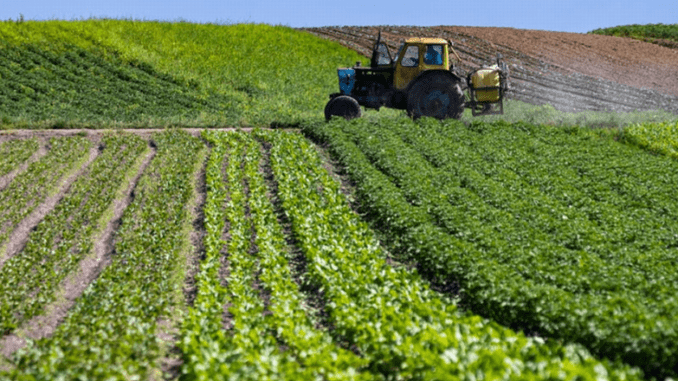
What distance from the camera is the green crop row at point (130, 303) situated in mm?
8383

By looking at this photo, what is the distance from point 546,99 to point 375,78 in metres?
12.9

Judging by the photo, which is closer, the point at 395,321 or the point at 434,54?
the point at 395,321

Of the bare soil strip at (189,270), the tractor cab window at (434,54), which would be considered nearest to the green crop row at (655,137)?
the tractor cab window at (434,54)

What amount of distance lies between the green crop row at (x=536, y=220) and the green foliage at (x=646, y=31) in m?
32.9

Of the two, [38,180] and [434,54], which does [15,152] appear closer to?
[38,180]

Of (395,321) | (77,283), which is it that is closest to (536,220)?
(395,321)

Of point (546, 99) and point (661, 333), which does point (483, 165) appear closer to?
point (661, 333)

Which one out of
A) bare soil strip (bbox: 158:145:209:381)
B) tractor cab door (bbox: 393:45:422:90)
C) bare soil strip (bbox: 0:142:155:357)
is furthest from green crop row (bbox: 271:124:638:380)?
tractor cab door (bbox: 393:45:422:90)

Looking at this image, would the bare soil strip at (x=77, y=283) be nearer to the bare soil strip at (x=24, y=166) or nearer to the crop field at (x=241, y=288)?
the crop field at (x=241, y=288)

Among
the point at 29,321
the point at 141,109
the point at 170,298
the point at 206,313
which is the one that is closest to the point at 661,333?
the point at 206,313

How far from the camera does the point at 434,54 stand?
21672 mm

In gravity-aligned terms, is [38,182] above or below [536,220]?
above

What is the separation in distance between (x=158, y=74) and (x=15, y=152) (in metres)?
12.5

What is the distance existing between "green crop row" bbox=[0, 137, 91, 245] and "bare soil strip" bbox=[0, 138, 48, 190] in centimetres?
19
